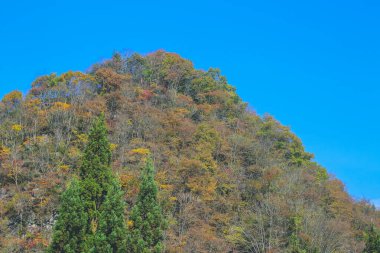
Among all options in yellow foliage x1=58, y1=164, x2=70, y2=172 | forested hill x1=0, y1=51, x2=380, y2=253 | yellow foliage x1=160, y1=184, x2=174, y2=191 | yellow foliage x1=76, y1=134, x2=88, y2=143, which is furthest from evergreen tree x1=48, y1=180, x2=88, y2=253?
yellow foliage x1=76, y1=134, x2=88, y2=143

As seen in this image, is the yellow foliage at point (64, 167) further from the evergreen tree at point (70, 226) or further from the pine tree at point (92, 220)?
the evergreen tree at point (70, 226)

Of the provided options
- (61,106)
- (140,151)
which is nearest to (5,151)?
(61,106)

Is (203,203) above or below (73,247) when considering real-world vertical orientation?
above

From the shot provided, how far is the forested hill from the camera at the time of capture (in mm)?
31250

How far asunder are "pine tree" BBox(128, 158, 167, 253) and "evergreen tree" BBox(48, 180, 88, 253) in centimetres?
261

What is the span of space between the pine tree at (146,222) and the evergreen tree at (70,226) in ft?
8.57

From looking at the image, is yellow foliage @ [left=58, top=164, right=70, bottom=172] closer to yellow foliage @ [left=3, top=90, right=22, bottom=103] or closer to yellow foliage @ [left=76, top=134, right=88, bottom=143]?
yellow foliage @ [left=76, top=134, right=88, bottom=143]

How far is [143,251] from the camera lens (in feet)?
80.8

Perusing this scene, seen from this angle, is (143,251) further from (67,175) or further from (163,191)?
(67,175)

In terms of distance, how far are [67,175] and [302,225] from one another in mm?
17404

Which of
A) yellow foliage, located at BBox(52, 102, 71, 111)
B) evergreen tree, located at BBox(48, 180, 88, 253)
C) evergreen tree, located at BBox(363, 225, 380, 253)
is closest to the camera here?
evergreen tree, located at BBox(48, 180, 88, 253)

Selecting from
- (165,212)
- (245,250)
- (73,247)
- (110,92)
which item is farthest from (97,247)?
(110,92)

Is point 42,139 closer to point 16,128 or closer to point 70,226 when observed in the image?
point 16,128

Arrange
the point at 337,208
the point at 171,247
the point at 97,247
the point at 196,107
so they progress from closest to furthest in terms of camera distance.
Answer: the point at 97,247, the point at 171,247, the point at 337,208, the point at 196,107
